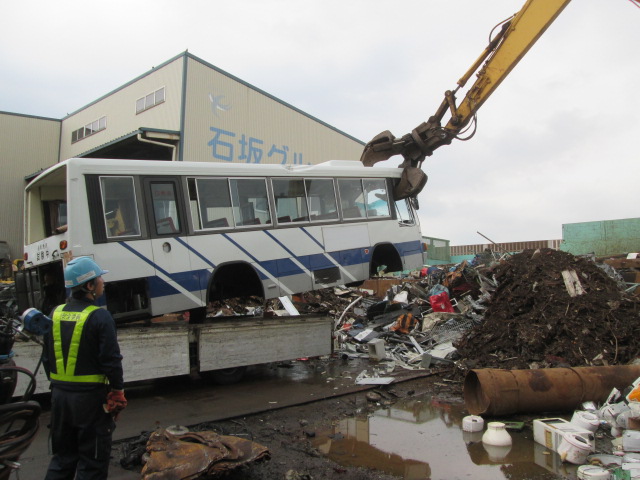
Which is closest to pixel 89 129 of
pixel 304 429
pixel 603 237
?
pixel 304 429

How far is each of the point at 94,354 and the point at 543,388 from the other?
4.86m

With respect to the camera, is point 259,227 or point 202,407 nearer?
point 202,407

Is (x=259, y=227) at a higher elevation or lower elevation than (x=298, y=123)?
lower

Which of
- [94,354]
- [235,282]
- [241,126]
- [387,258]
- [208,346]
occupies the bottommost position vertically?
[208,346]

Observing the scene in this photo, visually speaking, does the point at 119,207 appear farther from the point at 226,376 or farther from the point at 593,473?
the point at 593,473

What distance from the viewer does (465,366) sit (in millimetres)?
7691

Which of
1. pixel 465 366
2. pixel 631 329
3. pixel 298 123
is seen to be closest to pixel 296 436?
pixel 465 366

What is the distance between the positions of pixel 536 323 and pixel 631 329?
1264 mm

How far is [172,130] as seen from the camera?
54.4ft

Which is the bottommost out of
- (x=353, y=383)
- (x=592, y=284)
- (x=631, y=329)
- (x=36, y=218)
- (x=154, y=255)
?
(x=353, y=383)

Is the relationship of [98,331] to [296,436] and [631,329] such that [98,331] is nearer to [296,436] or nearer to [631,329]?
[296,436]

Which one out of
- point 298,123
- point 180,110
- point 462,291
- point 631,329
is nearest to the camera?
point 631,329

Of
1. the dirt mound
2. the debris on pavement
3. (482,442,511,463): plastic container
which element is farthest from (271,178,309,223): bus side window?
(482,442,511,463): plastic container

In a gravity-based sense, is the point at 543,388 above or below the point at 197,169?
below
